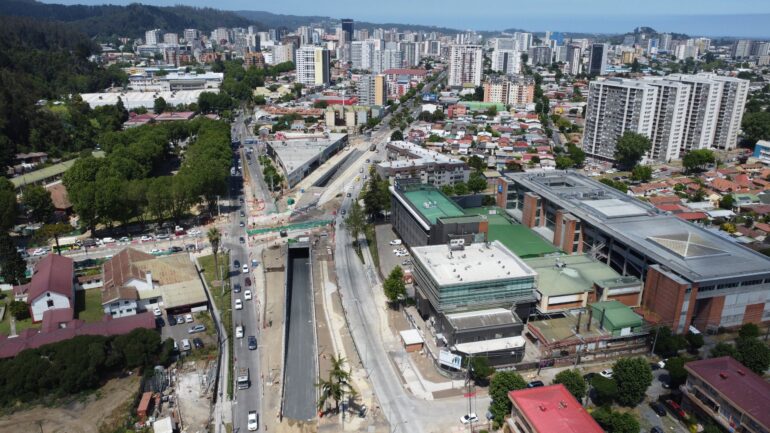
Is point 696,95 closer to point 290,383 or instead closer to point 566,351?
point 566,351

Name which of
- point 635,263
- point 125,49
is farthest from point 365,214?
point 125,49

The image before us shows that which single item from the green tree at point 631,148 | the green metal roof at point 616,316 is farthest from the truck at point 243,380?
the green tree at point 631,148

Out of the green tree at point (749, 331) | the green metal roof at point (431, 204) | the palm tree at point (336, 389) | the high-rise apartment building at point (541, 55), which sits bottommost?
the palm tree at point (336, 389)

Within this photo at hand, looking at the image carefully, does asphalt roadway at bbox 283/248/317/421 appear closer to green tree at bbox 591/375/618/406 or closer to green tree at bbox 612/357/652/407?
green tree at bbox 591/375/618/406

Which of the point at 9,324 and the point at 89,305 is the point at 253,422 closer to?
the point at 89,305

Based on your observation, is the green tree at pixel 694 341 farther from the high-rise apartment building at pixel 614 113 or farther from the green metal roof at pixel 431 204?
the high-rise apartment building at pixel 614 113

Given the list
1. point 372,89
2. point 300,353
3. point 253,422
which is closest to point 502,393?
point 253,422

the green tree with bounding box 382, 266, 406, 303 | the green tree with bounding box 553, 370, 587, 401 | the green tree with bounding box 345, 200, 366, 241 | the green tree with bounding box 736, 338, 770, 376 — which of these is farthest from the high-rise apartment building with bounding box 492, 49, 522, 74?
the green tree with bounding box 553, 370, 587, 401
